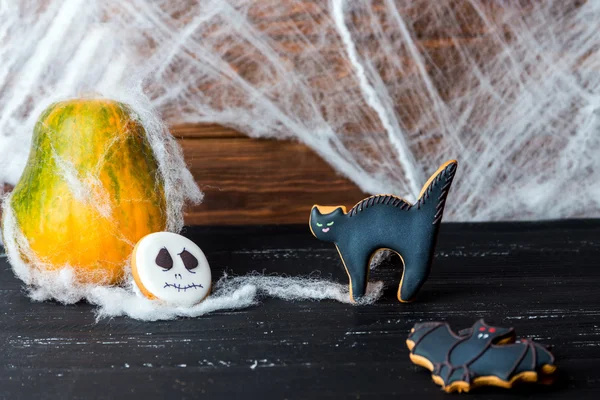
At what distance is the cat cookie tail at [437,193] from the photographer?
713mm

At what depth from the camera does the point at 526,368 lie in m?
0.53

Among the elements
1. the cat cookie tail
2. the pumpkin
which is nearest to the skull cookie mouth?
the pumpkin

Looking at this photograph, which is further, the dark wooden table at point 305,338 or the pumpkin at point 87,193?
the pumpkin at point 87,193

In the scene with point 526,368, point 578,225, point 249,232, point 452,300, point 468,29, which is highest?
point 468,29

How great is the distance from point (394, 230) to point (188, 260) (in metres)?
0.24

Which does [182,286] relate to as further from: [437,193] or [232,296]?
[437,193]

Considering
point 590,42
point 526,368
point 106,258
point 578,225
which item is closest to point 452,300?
point 526,368

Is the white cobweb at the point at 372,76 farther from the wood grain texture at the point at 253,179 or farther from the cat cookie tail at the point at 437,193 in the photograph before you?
the cat cookie tail at the point at 437,193

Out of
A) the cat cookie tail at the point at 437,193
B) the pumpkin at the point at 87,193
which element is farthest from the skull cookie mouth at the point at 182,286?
the cat cookie tail at the point at 437,193

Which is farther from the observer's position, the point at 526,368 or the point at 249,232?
the point at 249,232

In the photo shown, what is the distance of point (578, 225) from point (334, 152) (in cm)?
47

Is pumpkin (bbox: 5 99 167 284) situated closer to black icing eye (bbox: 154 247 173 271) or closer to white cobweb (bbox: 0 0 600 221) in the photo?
black icing eye (bbox: 154 247 173 271)

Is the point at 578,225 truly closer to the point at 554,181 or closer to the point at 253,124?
the point at 554,181

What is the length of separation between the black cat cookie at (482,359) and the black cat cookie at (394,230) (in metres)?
0.16
